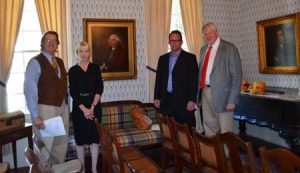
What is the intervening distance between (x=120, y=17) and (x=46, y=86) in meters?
2.15

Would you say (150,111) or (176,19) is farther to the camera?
(176,19)

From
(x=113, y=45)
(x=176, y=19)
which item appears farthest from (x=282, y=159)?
(x=176, y=19)

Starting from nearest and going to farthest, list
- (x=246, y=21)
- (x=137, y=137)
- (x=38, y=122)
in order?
(x=38, y=122)
(x=137, y=137)
(x=246, y=21)

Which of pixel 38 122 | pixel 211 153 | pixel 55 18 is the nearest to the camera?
pixel 211 153

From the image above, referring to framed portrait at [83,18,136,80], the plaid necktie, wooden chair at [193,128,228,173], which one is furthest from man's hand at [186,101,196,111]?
framed portrait at [83,18,136,80]

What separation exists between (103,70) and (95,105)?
5.04 feet

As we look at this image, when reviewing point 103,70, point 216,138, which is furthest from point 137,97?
point 216,138

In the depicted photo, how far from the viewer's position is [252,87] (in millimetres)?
4492

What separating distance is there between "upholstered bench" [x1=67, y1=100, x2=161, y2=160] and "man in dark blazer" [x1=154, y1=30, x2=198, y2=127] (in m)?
0.77

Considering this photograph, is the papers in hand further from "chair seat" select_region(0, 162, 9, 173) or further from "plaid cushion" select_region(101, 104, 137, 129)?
"plaid cushion" select_region(101, 104, 137, 129)

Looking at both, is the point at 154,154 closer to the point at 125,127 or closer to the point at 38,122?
the point at 125,127

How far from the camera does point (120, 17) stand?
4.97 m

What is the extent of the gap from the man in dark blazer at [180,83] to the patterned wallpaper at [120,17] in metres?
1.53

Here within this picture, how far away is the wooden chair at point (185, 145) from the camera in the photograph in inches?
91.1
